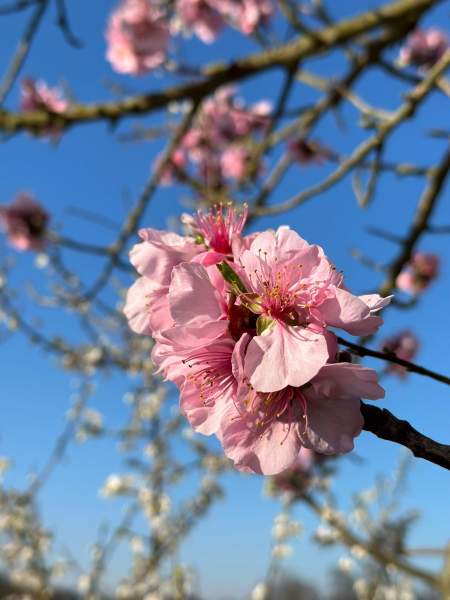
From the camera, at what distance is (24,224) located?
3318 mm

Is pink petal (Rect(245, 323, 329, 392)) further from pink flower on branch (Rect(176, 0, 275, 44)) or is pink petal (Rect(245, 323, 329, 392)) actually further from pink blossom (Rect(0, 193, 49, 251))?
pink flower on branch (Rect(176, 0, 275, 44))

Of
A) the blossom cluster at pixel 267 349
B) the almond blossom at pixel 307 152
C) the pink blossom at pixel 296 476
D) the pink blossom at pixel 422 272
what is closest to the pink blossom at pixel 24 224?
the almond blossom at pixel 307 152

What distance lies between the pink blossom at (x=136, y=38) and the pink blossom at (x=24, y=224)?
1101 millimetres

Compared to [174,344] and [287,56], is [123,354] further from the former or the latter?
[174,344]

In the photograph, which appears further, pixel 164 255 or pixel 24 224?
pixel 24 224

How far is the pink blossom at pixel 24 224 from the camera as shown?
3.30m

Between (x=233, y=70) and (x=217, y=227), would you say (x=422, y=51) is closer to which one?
(x=233, y=70)

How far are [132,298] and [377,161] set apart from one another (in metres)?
1.15

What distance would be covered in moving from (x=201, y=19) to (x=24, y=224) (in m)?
1.77

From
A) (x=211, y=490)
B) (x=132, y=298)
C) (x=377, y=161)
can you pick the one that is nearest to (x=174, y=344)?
(x=132, y=298)

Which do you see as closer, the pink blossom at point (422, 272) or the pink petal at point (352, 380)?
the pink petal at point (352, 380)

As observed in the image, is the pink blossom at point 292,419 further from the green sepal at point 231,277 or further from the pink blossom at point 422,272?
the pink blossom at point 422,272

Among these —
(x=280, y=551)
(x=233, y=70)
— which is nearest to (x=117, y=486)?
(x=280, y=551)

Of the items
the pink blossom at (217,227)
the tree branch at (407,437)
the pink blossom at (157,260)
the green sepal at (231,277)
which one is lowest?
the tree branch at (407,437)
